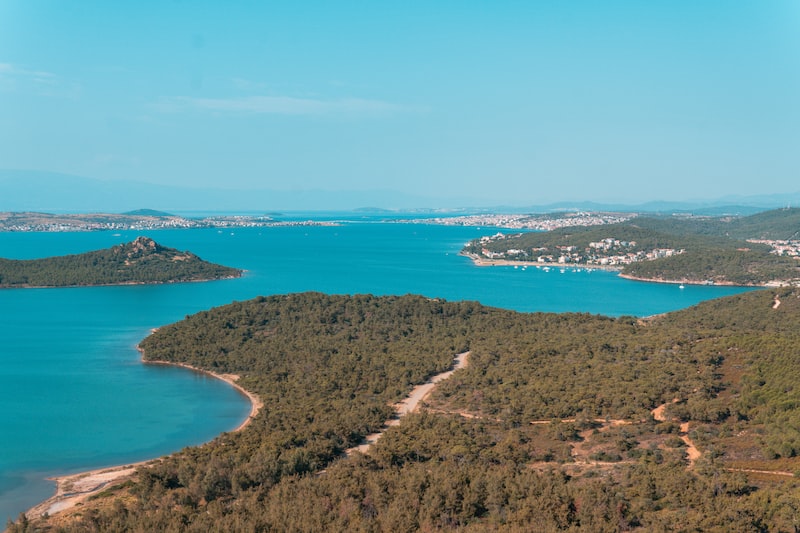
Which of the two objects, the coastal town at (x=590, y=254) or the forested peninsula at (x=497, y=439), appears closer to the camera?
the forested peninsula at (x=497, y=439)

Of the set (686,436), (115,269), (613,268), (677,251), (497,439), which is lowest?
(613,268)

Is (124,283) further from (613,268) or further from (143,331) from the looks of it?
(613,268)

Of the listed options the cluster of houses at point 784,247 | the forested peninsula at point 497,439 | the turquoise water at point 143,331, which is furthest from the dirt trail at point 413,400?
the cluster of houses at point 784,247

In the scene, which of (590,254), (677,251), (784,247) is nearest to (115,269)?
(590,254)

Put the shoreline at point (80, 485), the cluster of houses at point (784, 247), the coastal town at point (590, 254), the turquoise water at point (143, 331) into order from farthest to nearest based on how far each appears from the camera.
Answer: the coastal town at point (590, 254) → the cluster of houses at point (784, 247) → the turquoise water at point (143, 331) → the shoreline at point (80, 485)

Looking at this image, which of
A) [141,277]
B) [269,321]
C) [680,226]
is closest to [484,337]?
[269,321]

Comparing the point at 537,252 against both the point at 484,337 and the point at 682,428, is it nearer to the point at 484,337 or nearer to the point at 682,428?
the point at 484,337

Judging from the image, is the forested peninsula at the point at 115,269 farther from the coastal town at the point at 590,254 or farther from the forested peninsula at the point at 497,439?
the coastal town at the point at 590,254
